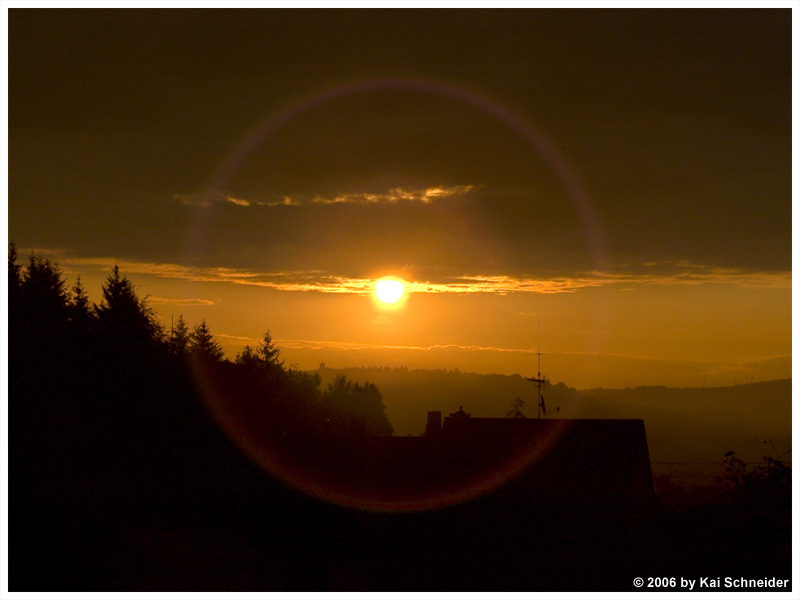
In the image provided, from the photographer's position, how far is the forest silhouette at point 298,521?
2533cm

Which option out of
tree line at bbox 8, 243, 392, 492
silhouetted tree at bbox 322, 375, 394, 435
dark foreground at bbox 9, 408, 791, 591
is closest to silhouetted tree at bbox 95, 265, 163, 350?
tree line at bbox 8, 243, 392, 492

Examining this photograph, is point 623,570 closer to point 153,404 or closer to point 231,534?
point 231,534

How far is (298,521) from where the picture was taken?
105ft

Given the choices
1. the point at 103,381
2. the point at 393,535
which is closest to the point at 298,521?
the point at 393,535

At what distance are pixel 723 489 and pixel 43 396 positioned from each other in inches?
1348

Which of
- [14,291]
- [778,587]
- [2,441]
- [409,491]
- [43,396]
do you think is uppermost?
[14,291]

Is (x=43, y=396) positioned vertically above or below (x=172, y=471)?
above

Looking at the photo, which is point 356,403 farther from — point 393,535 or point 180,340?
point 393,535

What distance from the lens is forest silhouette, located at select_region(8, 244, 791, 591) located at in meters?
25.3

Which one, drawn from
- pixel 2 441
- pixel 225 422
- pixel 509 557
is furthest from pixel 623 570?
pixel 225 422

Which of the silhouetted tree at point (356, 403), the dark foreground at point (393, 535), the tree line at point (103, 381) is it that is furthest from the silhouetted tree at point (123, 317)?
the silhouetted tree at point (356, 403)

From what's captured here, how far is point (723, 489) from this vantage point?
3400 centimetres

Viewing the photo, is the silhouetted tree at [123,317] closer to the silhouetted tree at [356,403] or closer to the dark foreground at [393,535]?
the dark foreground at [393,535]

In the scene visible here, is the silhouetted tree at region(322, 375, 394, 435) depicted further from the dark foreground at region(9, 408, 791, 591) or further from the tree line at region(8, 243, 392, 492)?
the dark foreground at region(9, 408, 791, 591)
